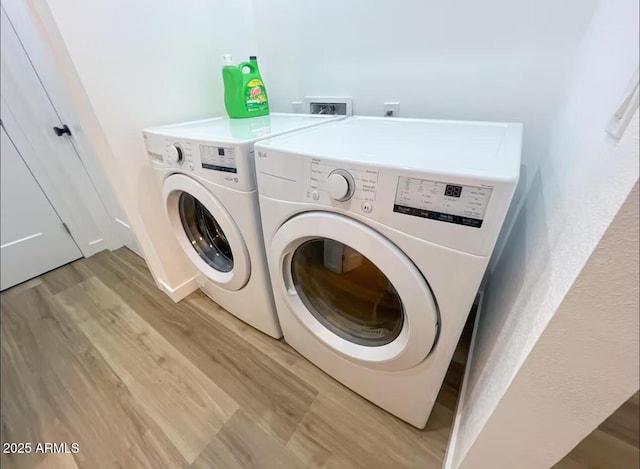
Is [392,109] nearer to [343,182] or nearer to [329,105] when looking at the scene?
[329,105]

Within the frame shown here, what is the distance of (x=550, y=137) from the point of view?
81 cm

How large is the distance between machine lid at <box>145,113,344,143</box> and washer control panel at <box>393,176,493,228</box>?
0.47 metres

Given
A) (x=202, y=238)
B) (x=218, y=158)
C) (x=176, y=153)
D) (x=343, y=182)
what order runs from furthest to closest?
(x=202, y=238)
(x=176, y=153)
(x=218, y=158)
(x=343, y=182)

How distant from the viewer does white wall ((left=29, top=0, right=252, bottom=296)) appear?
885 millimetres

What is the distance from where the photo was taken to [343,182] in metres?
0.54

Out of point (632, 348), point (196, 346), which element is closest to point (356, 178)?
point (632, 348)

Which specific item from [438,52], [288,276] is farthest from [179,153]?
[438,52]

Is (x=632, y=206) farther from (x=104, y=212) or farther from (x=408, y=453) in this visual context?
(x=104, y=212)

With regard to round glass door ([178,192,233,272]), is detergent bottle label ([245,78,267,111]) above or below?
above

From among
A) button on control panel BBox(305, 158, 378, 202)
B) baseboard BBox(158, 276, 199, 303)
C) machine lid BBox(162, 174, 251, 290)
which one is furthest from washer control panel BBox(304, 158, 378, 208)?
baseboard BBox(158, 276, 199, 303)

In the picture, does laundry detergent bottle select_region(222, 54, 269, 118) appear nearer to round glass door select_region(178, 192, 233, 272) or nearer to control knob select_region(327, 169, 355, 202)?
round glass door select_region(178, 192, 233, 272)

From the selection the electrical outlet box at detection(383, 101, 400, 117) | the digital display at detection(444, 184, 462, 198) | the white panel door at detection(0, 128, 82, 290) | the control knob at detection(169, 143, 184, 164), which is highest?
the electrical outlet box at detection(383, 101, 400, 117)

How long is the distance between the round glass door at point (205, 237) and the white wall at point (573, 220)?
1001mm

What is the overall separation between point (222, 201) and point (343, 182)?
488 mm
